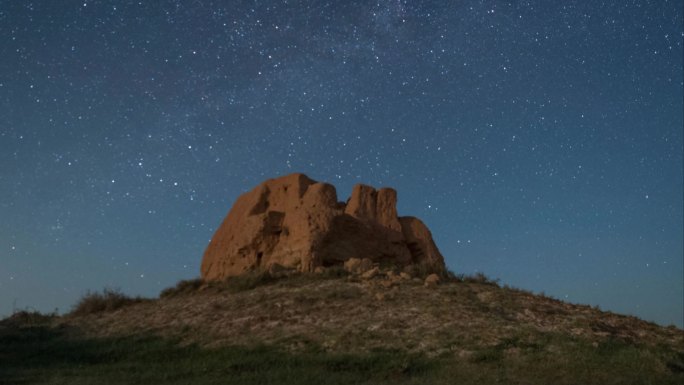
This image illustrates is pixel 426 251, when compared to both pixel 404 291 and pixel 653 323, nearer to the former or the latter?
pixel 404 291

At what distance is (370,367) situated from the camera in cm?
1570

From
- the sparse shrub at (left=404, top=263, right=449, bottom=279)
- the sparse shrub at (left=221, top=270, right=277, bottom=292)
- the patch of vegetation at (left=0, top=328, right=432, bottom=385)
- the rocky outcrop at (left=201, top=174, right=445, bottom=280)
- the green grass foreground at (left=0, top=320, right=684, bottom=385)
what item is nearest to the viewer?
the green grass foreground at (left=0, top=320, right=684, bottom=385)

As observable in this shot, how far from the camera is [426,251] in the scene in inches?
1243

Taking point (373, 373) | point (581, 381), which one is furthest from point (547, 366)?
point (373, 373)

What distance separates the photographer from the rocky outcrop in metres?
27.6

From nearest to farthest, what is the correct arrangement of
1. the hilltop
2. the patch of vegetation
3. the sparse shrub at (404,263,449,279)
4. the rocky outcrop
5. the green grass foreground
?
the green grass foreground, the patch of vegetation, the hilltop, the sparse shrub at (404,263,449,279), the rocky outcrop

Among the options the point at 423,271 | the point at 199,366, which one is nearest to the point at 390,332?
the point at 199,366

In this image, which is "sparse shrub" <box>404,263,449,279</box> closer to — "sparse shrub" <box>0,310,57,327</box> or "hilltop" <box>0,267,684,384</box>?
"hilltop" <box>0,267,684,384</box>

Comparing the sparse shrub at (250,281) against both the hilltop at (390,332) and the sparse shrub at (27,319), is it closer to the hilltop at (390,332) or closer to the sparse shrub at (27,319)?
the hilltop at (390,332)

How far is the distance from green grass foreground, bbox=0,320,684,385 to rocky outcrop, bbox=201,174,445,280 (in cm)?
959

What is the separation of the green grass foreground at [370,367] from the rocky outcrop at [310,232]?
959 cm

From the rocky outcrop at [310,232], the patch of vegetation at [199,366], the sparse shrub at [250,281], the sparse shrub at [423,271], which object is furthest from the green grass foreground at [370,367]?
the rocky outcrop at [310,232]

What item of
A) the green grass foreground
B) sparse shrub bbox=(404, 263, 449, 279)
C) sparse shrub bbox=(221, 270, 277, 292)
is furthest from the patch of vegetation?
sparse shrub bbox=(404, 263, 449, 279)

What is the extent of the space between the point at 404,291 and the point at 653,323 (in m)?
8.34
